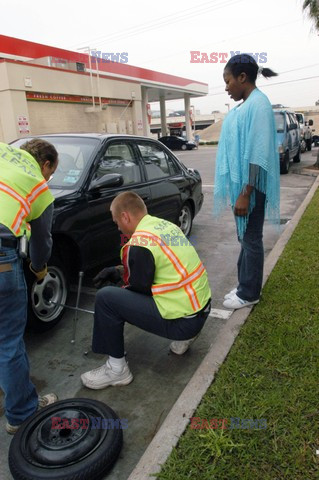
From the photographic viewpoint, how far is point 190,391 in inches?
98.7

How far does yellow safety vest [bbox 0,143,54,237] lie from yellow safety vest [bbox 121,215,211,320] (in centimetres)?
67

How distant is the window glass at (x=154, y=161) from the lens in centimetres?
479

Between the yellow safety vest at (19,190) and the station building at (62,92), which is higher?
the station building at (62,92)

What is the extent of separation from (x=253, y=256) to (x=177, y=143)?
99.0 ft

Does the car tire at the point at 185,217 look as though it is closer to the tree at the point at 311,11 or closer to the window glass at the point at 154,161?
the window glass at the point at 154,161

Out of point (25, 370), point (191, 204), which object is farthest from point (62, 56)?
point (25, 370)

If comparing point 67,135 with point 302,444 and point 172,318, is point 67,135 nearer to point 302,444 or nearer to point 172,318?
point 172,318

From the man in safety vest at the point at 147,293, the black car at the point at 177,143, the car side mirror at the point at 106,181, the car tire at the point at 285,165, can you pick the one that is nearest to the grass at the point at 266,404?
the man in safety vest at the point at 147,293

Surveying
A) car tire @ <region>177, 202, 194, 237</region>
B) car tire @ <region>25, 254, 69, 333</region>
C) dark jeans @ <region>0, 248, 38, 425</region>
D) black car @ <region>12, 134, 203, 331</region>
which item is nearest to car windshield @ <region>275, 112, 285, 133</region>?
car tire @ <region>177, 202, 194, 237</region>

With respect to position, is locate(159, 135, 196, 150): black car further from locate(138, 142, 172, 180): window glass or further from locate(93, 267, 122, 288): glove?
locate(93, 267, 122, 288): glove

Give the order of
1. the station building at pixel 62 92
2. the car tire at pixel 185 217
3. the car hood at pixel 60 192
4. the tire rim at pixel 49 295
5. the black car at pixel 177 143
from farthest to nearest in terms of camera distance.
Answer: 1. the black car at pixel 177 143
2. the station building at pixel 62 92
3. the car tire at pixel 185 217
4. the car hood at pixel 60 192
5. the tire rim at pixel 49 295

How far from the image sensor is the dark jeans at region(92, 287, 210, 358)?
2.63 m

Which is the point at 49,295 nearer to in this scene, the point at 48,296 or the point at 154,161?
the point at 48,296

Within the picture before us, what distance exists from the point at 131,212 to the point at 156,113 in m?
76.8
